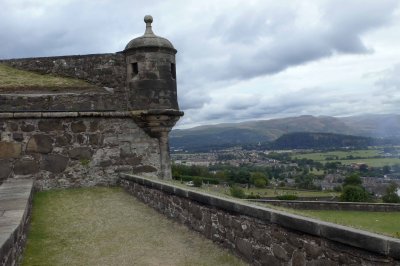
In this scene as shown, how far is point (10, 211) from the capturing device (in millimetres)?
5488

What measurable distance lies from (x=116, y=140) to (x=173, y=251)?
585 cm

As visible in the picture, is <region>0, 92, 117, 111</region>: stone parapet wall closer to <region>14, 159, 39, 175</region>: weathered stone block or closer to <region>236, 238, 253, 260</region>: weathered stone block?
<region>14, 159, 39, 175</region>: weathered stone block

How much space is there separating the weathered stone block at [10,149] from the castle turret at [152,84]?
9.15ft

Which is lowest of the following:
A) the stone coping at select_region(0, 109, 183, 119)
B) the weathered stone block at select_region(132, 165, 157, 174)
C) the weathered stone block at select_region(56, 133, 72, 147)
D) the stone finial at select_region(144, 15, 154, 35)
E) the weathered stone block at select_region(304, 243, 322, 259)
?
the weathered stone block at select_region(304, 243, 322, 259)

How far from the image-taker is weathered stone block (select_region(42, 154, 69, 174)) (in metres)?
10.4

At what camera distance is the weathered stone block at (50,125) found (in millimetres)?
10336

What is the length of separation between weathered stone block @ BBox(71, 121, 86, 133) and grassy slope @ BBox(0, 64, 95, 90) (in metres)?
0.99

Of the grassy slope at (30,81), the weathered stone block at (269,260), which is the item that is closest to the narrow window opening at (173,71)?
the grassy slope at (30,81)

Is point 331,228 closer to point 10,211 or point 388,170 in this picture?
point 10,211

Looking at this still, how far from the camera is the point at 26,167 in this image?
1020 centimetres

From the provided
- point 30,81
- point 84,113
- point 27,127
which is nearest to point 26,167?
point 27,127

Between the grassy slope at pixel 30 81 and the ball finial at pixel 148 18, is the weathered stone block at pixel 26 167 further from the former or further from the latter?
the ball finial at pixel 148 18

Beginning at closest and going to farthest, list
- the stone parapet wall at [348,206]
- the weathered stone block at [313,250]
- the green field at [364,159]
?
the weathered stone block at [313,250] < the stone parapet wall at [348,206] < the green field at [364,159]

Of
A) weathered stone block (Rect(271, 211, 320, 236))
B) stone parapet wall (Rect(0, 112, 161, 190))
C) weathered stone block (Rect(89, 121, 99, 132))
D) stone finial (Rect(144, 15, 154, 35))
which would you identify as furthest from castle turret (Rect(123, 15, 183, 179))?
weathered stone block (Rect(271, 211, 320, 236))
